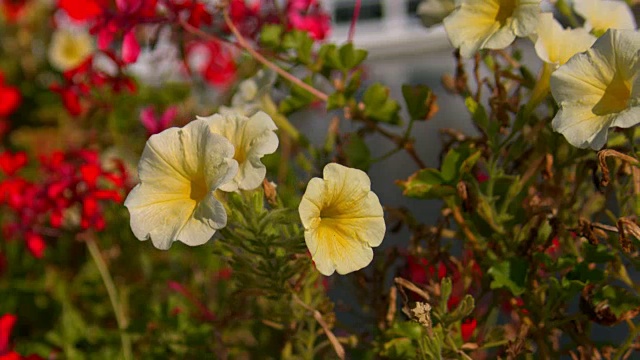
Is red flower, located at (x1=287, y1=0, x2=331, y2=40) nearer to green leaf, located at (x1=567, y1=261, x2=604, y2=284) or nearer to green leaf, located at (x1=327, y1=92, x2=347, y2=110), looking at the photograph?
green leaf, located at (x1=327, y1=92, x2=347, y2=110)

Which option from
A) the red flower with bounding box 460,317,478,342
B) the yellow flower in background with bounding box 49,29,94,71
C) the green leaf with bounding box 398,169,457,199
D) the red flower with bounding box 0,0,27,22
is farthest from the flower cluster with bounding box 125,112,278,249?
the red flower with bounding box 0,0,27,22

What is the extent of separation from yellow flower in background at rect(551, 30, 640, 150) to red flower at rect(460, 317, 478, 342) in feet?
0.72

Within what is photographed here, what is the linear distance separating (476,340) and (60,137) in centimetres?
155

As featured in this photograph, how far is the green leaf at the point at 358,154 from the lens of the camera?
2.65 feet

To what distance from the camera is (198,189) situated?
607mm

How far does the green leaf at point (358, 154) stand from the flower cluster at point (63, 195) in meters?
0.37

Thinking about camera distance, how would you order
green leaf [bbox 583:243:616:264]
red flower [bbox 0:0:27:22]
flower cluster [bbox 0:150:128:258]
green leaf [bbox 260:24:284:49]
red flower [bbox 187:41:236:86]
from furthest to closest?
red flower [bbox 0:0:27:22], red flower [bbox 187:41:236:86], flower cluster [bbox 0:150:128:258], green leaf [bbox 260:24:284:49], green leaf [bbox 583:243:616:264]

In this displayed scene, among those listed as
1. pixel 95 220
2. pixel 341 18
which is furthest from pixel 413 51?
pixel 95 220

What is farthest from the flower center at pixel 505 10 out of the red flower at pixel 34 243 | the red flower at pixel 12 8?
the red flower at pixel 12 8

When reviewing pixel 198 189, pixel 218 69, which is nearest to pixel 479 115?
pixel 198 189

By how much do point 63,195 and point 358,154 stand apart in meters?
0.46

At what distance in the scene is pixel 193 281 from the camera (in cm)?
123

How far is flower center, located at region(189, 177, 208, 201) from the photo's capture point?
0.60 meters

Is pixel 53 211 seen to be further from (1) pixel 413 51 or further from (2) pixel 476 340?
(1) pixel 413 51
